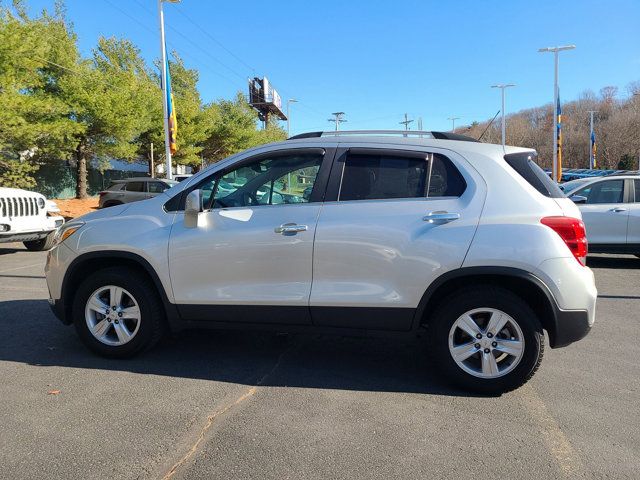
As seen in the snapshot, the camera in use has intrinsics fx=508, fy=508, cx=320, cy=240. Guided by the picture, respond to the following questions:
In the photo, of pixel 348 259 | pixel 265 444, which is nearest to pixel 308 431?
pixel 265 444

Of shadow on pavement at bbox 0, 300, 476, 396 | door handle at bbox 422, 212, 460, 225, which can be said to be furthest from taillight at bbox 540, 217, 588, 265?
shadow on pavement at bbox 0, 300, 476, 396

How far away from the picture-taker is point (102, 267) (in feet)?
14.6

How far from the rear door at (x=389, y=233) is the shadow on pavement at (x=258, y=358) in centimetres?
50

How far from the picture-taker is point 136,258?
419 centimetres

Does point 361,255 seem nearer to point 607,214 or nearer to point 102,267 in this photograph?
point 102,267

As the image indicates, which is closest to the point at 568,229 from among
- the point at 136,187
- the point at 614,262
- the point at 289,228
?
the point at 289,228

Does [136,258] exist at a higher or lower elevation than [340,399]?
higher

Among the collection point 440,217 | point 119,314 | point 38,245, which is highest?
point 440,217

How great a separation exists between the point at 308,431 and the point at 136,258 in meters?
2.04

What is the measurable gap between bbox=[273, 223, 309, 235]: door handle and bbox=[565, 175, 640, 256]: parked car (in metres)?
6.86

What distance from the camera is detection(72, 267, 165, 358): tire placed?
4254 mm

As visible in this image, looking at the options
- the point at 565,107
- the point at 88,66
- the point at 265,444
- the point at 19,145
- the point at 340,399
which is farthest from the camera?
the point at 565,107

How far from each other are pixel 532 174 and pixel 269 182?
2042 millimetres

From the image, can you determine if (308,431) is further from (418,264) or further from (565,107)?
(565,107)
